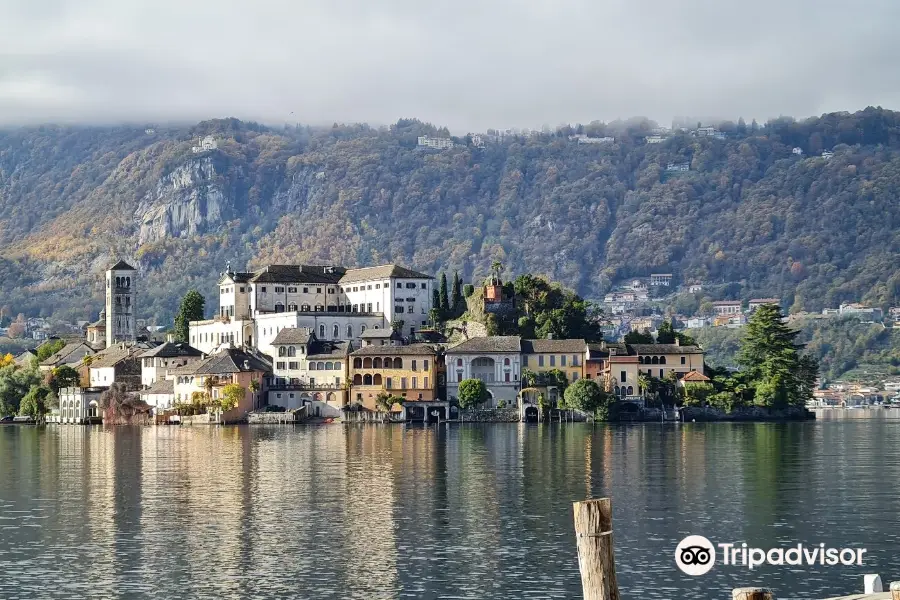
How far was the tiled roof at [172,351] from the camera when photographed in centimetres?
14700

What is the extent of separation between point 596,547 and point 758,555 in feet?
81.3

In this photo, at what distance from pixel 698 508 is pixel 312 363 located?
268ft

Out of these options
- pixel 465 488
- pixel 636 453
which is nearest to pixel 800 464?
pixel 636 453

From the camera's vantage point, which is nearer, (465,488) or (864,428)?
(465,488)

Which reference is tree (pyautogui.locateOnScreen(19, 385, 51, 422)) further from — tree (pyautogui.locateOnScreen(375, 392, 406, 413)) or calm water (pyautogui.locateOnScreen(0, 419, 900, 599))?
calm water (pyautogui.locateOnScreen(0, 419, 900, 599))

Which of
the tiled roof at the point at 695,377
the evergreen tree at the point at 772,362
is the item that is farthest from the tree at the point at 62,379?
the evergreen tree at the point at 772,362

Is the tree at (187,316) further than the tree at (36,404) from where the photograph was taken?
Yes

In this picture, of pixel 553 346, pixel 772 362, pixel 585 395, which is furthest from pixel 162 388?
pixel 772 362

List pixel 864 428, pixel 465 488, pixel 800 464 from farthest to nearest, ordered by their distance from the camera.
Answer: pixel 864 428, pixel 800 464, pixel 465 488

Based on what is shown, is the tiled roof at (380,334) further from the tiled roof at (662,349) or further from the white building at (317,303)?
the tiled roof at (662,349)

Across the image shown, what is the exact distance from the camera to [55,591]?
41.3 m

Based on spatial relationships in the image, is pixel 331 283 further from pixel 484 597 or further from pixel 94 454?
pixel 484 597

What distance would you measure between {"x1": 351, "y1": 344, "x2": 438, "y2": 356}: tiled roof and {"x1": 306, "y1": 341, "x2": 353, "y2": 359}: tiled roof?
1.94 metres

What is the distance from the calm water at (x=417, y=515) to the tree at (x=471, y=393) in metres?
32.9
